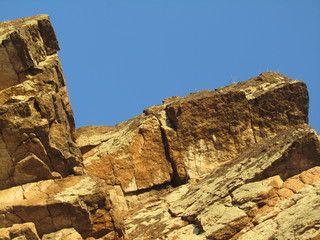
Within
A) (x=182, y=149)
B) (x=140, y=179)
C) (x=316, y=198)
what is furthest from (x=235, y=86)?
(x=316, y=198)

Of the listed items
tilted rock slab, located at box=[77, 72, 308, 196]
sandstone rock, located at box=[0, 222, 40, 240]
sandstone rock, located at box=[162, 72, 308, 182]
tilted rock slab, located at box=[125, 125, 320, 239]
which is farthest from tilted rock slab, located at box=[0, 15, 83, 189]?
sandstone rock, located at box=[162, 72, 308, 182]

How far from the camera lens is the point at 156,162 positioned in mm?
29141

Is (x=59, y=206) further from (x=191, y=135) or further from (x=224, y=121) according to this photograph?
(x=224, y=121)

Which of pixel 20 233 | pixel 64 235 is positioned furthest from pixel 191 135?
pixel 20 233

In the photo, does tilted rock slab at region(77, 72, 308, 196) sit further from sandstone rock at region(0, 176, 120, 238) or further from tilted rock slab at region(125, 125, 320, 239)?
sandstone rock at region(0, 176, 120, 238)

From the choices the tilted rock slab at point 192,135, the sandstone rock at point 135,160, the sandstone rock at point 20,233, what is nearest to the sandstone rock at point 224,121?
the tilted rock slab at point 192,135

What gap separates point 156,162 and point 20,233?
27.7 ft

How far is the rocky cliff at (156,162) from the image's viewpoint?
22.9 metres

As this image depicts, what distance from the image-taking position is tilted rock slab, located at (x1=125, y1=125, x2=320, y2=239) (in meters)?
21.5

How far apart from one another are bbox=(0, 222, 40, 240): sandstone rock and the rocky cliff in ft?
0.15

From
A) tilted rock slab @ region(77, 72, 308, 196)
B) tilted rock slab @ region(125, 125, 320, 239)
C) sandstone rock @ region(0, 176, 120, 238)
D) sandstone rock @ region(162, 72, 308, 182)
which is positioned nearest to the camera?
tilted rock slab @ region(125, 125, 320, 239)

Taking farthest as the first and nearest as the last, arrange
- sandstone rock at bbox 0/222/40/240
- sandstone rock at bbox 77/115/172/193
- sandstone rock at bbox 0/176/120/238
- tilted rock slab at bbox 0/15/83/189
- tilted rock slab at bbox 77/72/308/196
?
1. tilted rock slab at bbox 77/72/308/196
2. sandstone rock at bbox 77/115/172/193
3. tilted rock slab at bbox 0/15/83/189
4. sandstone rock at bbox 0/176/120/238
5. sandstone rock at bbox 0/222/40/240

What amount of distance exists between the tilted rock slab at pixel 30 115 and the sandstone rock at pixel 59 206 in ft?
2.52

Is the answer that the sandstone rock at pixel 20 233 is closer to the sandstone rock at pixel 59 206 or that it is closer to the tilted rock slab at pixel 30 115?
the sandstone rock at pixel 59 206
